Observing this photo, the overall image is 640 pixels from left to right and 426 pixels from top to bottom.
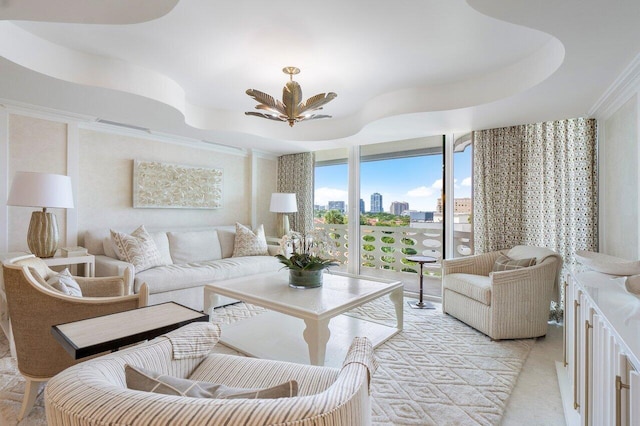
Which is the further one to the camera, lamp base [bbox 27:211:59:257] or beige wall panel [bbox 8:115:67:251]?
beige wall panel [bbox 8:115:67:251]

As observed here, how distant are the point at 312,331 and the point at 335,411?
1.54 m

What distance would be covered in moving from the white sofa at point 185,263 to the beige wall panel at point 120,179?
0.58ft

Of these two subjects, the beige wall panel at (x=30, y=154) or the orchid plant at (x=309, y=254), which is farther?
the beige wall panel at (x=30, y=154)

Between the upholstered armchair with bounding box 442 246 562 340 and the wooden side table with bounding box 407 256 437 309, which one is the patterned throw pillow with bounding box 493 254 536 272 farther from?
the wooden side table with bounding box 407 256 437 309

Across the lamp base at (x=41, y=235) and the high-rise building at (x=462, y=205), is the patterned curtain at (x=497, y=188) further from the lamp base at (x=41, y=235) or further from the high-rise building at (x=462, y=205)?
the lamp base at (x=41, y=235)

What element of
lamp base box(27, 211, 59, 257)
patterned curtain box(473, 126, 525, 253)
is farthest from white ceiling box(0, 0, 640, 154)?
lamp base box(27, 211, 59, 257)

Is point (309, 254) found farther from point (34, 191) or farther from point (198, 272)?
point (34, 191)

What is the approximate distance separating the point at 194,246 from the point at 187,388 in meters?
3.61

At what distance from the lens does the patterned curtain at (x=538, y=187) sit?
3.29 metres

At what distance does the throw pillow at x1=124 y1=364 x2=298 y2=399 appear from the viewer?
0.82 meters

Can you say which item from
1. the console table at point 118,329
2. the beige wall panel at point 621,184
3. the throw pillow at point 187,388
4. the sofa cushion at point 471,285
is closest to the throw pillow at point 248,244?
the sofa cushion at point 471,285

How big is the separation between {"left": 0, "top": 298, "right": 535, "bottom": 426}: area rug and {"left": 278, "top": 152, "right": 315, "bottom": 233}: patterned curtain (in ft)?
8.48

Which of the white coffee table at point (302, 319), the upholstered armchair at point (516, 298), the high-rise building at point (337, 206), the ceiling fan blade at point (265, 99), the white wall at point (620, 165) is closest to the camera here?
the white coffee table at point (302, 319)

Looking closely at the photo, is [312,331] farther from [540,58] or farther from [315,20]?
[540,58]
